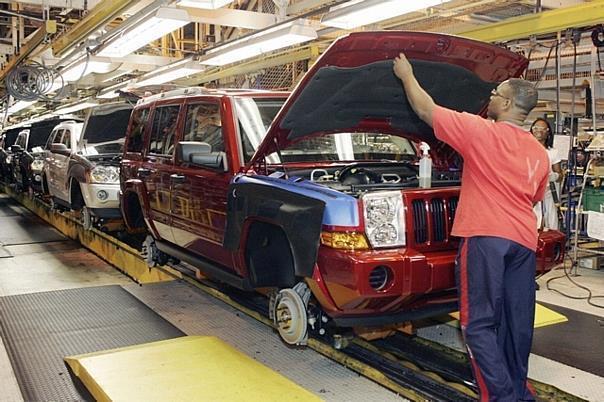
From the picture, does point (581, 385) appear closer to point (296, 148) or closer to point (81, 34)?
point (296, 148)

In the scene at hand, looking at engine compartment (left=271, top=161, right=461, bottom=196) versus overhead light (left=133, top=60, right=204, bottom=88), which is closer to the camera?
engine compartment (left=271, top=161, right=461, bottom=196)

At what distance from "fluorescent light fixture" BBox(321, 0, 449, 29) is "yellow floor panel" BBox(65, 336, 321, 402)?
3.07 meters

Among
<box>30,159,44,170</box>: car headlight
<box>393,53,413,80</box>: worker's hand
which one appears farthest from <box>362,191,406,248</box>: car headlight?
<box>30,159,44,170</box>: car headlight

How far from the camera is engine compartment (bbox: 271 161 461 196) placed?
384 cm

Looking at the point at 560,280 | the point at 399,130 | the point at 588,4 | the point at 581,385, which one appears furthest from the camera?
the point at 560,280

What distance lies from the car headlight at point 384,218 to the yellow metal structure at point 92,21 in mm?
3765

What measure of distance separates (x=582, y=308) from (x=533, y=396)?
2.70 metres

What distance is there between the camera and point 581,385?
147 inches

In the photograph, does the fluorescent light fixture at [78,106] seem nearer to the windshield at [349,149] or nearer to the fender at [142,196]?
the fender at [142,196]

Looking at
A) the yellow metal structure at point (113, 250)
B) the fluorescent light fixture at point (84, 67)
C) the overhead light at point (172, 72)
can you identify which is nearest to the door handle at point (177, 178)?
the yellow metal structure at point (113, 250)

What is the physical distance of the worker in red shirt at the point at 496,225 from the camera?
9.75 feet

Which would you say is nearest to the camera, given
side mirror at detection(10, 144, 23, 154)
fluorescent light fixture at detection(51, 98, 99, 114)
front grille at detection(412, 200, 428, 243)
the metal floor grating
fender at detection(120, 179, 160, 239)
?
front grille at detection(412, 200, 428, 243)

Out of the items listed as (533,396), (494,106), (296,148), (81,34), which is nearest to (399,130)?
(296,148)

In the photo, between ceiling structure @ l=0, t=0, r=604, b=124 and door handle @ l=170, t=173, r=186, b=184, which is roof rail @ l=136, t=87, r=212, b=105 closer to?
door handle @ l=170, t=173, r=186, b=184
